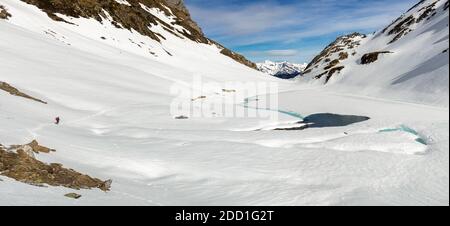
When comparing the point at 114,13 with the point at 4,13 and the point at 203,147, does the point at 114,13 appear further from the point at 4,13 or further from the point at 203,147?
the point at 203,147

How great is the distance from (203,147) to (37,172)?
10265 mm

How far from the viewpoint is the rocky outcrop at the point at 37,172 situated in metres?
14.0

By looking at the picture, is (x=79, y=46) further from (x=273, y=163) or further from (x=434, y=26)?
(x=434, y=26)

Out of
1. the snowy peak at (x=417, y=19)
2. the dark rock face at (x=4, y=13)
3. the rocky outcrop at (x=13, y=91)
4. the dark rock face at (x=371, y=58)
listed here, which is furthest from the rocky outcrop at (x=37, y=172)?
the snowy peak at (x=417, y=19)

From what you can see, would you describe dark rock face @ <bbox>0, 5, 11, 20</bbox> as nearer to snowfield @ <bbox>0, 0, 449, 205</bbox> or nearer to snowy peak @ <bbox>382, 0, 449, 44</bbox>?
snowfield @ <bbox>0, 0, 449, 205</bbox>

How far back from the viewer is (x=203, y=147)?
23.2 metres

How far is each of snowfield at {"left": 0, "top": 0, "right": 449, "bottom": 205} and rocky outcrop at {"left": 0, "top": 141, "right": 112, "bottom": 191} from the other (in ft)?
2.10

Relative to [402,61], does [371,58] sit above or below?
above

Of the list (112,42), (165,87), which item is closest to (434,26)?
(165,87)

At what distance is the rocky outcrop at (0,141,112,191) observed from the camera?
1401cm

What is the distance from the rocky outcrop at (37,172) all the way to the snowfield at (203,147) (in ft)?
2.10

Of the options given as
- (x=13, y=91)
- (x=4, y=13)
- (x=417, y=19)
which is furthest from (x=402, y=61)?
(x=4, y=13)

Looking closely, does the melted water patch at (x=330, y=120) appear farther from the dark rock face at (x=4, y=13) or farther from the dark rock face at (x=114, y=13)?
the dark rock face at (x=114, y=13)

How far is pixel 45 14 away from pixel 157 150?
7008 cm
